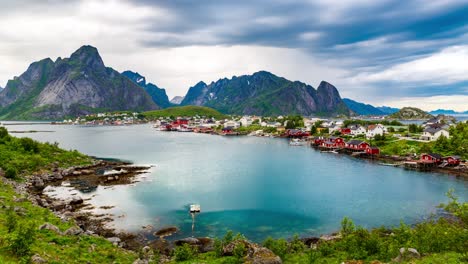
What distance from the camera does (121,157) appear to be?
82500 mm

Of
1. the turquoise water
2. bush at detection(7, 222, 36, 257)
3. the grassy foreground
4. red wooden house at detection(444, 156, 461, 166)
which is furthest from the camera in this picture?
red wooden house at detection(444, 156, 461, 166)

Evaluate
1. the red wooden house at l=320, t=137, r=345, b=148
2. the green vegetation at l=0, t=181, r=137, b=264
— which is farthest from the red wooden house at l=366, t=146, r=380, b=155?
the green vegetation at l=0, t=181, r=137, b=264

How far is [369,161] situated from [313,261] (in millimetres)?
65868

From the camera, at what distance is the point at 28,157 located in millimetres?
57000

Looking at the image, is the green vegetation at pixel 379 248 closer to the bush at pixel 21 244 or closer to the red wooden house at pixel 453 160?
the bush at pixel 21 244

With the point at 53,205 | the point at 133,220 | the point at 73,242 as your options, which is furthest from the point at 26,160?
the point at 73,242

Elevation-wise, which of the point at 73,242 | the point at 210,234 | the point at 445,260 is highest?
the point at 445,260

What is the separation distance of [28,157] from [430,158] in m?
85.7

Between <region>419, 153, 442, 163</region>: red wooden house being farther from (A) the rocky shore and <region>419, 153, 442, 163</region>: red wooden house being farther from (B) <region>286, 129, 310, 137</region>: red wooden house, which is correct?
(B) <region>286, 129, 310, 137</region>: red wooden house

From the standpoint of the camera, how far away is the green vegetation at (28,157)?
51.3m

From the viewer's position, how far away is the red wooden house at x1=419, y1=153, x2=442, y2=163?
69.1 m

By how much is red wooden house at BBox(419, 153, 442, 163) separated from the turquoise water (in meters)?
9.50

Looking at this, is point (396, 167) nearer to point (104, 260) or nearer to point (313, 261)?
point (313, 261)

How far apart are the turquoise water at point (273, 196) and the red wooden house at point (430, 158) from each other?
9.50m
